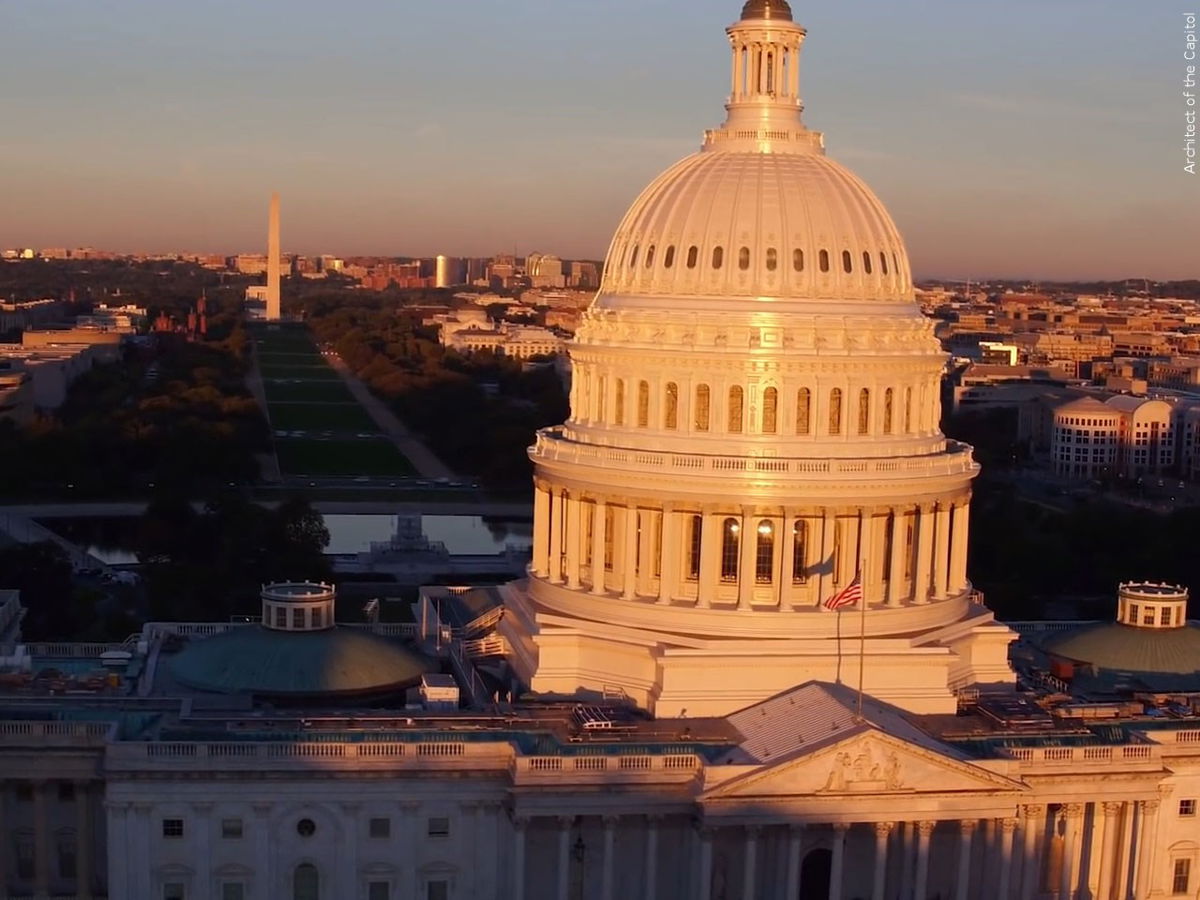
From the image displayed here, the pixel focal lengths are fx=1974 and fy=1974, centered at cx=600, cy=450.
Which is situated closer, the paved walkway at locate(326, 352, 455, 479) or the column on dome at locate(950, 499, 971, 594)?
the column on dome at locate(950, 499, 971, 594)

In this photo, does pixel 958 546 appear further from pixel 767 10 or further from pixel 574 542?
pixel 767 10

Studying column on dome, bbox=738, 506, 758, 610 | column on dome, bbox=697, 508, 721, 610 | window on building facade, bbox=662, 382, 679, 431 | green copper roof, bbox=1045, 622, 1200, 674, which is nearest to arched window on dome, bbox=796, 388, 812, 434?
column on dome, bbox=738, 506, 758, 610

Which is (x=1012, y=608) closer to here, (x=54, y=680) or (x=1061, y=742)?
(x=1061, y=742)

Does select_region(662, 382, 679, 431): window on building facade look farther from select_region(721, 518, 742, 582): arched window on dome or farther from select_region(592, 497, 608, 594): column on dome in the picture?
select_region(721, 518, 742, 582): arched window on dome

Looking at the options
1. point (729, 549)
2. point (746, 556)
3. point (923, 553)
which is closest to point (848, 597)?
point (746, 556)

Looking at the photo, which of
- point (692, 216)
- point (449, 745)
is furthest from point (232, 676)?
point (692, 216)

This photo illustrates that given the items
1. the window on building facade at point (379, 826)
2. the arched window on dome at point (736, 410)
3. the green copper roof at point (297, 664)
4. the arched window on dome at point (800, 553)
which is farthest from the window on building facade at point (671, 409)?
the window on building facade at point (379, 826)

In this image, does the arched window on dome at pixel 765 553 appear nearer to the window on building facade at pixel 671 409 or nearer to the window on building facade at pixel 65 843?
the window on building facade at pixel 671 409
